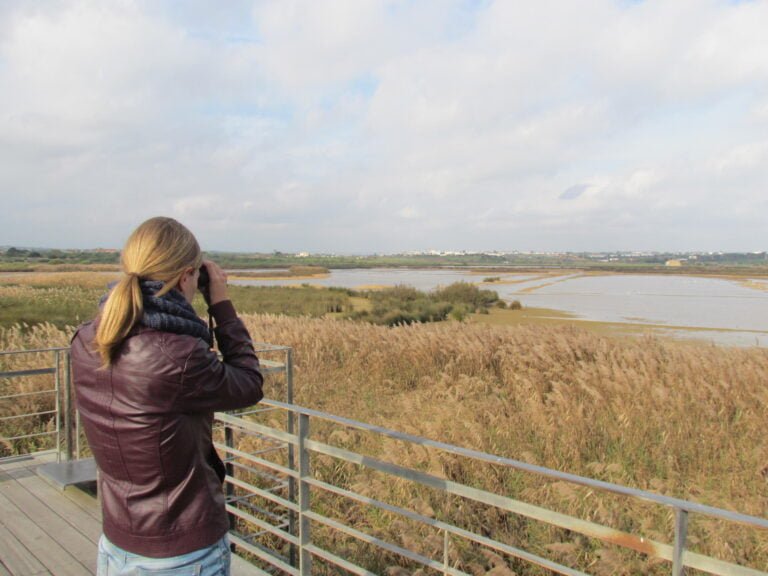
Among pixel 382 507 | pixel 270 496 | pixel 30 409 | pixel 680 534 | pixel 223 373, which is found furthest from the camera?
pixel 30 409

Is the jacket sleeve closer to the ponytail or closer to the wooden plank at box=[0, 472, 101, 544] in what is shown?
the ponytail

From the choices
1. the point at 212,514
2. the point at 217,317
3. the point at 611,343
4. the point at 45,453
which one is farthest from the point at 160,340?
the point at 611,343

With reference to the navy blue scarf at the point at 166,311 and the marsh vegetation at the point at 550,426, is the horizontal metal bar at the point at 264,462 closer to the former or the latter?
the marsh vegetation at the point at 550,426

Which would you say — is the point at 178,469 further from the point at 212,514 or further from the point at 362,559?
the point at 362,559

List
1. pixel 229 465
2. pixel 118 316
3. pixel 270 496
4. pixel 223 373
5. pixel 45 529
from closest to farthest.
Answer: pixel 118 316
pixel 223 373
pixel 270 496
pixel 45 529
pixel 229 465

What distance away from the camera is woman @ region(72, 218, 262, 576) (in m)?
1.51

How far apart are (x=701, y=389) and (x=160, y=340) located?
24.2 feet

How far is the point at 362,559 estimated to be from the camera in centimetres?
459

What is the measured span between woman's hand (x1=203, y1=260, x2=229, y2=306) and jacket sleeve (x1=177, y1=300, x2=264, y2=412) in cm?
2

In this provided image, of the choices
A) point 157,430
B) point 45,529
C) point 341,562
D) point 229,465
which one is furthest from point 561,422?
point 157,430

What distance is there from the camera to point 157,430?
152cm

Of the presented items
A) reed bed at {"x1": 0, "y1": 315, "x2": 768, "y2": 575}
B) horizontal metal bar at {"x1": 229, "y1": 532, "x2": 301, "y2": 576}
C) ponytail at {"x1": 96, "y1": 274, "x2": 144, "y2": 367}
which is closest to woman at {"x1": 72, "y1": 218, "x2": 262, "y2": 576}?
ponytail at {"x1": 96, "y1": 274, "x2": 144, "y2": 367}

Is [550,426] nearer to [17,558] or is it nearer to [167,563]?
[17,558]

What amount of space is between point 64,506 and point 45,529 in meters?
0.37
